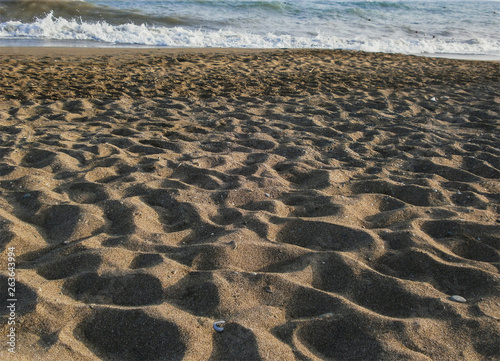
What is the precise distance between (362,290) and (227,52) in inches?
344

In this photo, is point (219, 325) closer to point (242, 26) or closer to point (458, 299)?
point (458, 299)

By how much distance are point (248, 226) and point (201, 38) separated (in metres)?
10.5

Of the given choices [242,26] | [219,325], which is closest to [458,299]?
[219,325]

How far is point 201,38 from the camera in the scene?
12.2 metres

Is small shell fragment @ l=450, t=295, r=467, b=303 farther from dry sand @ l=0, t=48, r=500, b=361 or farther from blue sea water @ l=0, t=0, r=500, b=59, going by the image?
blue sea water @ l=0, t=0, r=500, b=59

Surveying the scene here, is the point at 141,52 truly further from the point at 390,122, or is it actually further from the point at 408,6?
the point at 408,6

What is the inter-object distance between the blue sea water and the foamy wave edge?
3 cm

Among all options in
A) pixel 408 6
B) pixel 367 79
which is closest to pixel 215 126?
pixel 367 79

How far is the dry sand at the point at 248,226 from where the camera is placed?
1853mm

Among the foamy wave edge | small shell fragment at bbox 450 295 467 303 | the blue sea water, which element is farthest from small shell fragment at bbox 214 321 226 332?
the foamy wave edge

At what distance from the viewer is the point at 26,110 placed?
5.09 meters

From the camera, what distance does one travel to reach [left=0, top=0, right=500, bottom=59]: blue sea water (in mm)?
11898

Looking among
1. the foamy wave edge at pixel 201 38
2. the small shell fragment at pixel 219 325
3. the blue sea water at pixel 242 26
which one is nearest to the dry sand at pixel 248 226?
the small shell fragment at pixel 219 325

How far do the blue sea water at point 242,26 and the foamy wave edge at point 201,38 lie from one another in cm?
3
